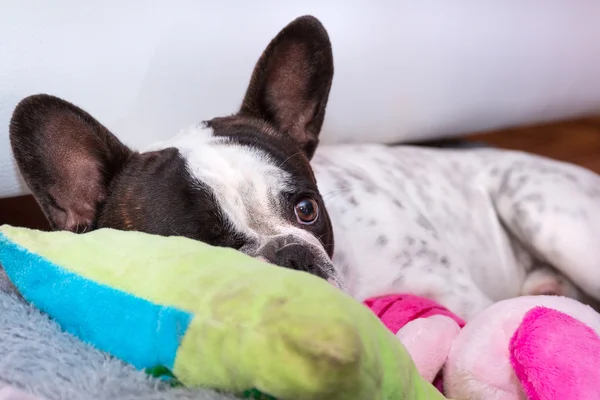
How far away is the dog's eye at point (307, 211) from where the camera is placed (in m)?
1.50

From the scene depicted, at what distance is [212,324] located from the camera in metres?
0.81

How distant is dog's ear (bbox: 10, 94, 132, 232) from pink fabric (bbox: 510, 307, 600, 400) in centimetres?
99

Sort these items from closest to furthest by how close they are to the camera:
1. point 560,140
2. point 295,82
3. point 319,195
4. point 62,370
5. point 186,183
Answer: point 62,370, point 186,183, point 319,195, point 295,82, point 560,140

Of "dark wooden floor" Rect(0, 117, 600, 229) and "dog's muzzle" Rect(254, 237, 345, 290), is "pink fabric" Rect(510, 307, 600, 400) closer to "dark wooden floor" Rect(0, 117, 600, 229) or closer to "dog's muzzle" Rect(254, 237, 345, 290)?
"dog's muzzle" Rect(254, 237, 345, 290)

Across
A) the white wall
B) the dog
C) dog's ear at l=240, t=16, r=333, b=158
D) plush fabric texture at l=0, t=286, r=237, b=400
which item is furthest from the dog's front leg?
plush fabric texture at l=0, t=286, r=237, b=400

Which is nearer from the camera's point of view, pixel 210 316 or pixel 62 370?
pixel 210 316

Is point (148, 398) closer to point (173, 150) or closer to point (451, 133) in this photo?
point (173, 150)

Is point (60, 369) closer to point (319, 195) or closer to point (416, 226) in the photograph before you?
point (319, 195)

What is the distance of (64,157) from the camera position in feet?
4.92

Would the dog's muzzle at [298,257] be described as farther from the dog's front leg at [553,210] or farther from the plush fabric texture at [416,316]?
the dog's front leg at [553,210]

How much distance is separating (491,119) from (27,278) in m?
1.92

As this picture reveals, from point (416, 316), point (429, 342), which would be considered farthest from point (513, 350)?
point (416, 316)

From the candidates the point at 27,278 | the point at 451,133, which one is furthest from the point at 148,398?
the point at 451,133

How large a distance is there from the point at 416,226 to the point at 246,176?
788 millimetres
